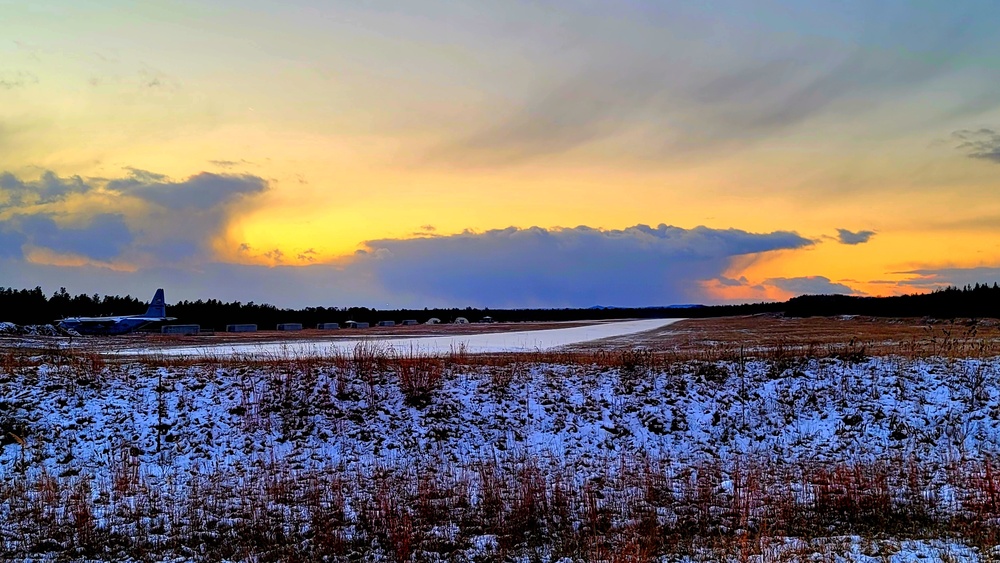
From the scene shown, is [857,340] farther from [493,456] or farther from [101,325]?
[101,325]

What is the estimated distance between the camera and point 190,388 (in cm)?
1898

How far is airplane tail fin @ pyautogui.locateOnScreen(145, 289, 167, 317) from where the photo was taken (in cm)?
7712

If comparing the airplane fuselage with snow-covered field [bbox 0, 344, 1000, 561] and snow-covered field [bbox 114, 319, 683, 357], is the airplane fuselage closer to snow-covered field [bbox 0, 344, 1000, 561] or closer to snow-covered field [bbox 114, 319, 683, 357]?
snow-covered field [bbox 114, 319, 683, 357]

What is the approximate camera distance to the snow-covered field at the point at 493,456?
1029 cm

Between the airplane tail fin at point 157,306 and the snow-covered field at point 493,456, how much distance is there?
62593 millimetres

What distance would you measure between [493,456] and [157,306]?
74450 millimetres

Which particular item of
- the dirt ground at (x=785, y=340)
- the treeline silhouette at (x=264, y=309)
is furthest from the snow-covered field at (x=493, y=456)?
the treeline silhouette at (x=264, y=309)

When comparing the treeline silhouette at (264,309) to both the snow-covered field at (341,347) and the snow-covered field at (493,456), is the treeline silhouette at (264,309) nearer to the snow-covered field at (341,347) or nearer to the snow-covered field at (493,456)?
the snow-covered field at (341,347)

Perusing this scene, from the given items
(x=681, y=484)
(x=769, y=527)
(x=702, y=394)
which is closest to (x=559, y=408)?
(x=702, y=394)

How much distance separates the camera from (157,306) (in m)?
77.9

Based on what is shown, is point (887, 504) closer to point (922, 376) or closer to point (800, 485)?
point (800, 485)

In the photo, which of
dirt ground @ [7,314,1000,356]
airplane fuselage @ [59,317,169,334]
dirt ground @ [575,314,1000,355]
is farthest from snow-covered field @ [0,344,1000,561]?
airplane fuselage @ [59,317,169,334]

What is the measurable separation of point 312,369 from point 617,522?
41.0 ft

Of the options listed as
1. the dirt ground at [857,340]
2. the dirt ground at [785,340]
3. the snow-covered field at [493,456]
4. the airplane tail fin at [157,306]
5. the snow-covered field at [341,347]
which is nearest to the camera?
the snow-covered field at [493,456]
